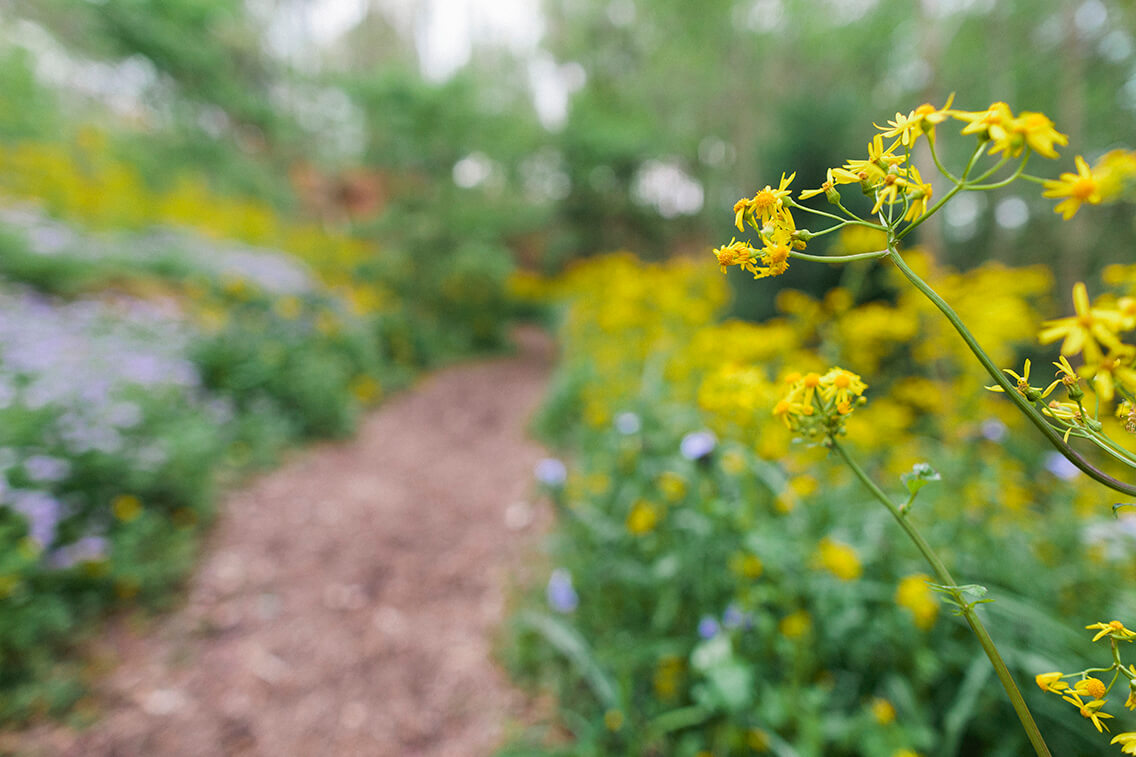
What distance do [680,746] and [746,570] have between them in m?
0.49

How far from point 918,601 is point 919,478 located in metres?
0.91

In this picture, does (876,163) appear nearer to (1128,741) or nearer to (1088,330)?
(1088,330)

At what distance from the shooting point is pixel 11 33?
20.6ft

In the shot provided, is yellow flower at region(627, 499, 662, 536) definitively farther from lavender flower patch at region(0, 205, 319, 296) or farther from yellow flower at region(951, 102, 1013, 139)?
lavender flower patch at region(0, 205, 319, 296)

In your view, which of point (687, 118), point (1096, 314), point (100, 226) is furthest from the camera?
point (687, 118)

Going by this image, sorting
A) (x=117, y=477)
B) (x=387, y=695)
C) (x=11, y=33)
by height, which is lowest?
(x=387, y=695)

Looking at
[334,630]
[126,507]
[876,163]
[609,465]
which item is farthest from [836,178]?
[126,507]

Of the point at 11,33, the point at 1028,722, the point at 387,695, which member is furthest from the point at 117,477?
the point at 11,33

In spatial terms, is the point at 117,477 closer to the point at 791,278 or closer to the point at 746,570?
the point at 746,570

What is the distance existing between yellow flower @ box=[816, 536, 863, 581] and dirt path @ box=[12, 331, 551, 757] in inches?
46.4

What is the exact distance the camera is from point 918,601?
1188 mm

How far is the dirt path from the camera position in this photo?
1.66 m

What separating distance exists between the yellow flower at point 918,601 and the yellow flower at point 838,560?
108 mm

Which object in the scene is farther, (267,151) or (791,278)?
(267,151)
